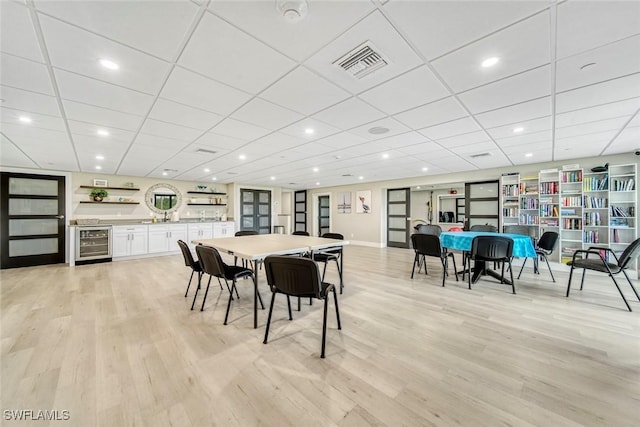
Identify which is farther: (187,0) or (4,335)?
(4,335)

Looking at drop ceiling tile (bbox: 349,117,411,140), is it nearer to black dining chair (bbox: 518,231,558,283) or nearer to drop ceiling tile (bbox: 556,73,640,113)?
drop ceiling tile (bbox: 556,73,640,113)

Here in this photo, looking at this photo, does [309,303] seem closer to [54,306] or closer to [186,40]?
[186,40]

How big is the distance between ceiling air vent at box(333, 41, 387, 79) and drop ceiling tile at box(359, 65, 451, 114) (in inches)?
11.0

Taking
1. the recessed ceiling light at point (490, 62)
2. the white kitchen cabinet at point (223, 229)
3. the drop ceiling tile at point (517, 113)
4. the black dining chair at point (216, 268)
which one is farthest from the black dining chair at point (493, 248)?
the white kitchen cabinet at point (223, 229)

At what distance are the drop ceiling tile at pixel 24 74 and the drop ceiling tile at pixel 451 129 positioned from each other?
388cm

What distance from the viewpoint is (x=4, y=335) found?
239 centimetres

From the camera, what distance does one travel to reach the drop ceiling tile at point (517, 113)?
101 inches

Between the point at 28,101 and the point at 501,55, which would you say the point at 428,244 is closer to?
the point at 501,55

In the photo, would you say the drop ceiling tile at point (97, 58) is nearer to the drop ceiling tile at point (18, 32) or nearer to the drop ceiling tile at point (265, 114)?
the drop ceiling tile at point (18, 32)

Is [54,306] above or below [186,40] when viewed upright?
below

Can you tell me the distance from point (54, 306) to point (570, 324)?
20.3 ft

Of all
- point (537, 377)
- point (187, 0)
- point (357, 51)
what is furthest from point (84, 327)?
point (537, 377)

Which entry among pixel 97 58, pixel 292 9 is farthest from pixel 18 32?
pixel 292 9

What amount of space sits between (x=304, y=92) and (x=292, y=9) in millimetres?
967
